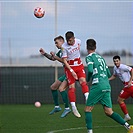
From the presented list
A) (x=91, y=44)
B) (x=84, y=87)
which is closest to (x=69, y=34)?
(x=84, y=87)

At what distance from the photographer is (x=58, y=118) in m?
16.2

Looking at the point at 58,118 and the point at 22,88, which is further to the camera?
the point at 22,88

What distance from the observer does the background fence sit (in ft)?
78.7

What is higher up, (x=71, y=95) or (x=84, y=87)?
(x=84, y=87)

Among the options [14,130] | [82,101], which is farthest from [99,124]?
[82,101]

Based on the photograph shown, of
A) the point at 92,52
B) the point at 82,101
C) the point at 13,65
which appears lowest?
the point at 82,101

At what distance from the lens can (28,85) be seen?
24.1m

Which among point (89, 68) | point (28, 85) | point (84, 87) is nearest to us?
point (89, 68)

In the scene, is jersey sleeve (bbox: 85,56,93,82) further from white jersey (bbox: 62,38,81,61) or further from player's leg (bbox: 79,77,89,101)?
player's leg (bbox: 79,77,89,101)

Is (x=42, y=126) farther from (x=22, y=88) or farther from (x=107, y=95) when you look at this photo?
(x=22, y=88)

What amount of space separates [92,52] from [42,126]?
321 centimetres

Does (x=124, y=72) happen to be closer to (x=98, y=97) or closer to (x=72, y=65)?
(x=72, y=65)

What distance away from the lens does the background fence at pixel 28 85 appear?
78.7 feet

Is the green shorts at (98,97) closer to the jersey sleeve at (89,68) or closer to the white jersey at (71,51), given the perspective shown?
the jersey sleeve at (89,68)
